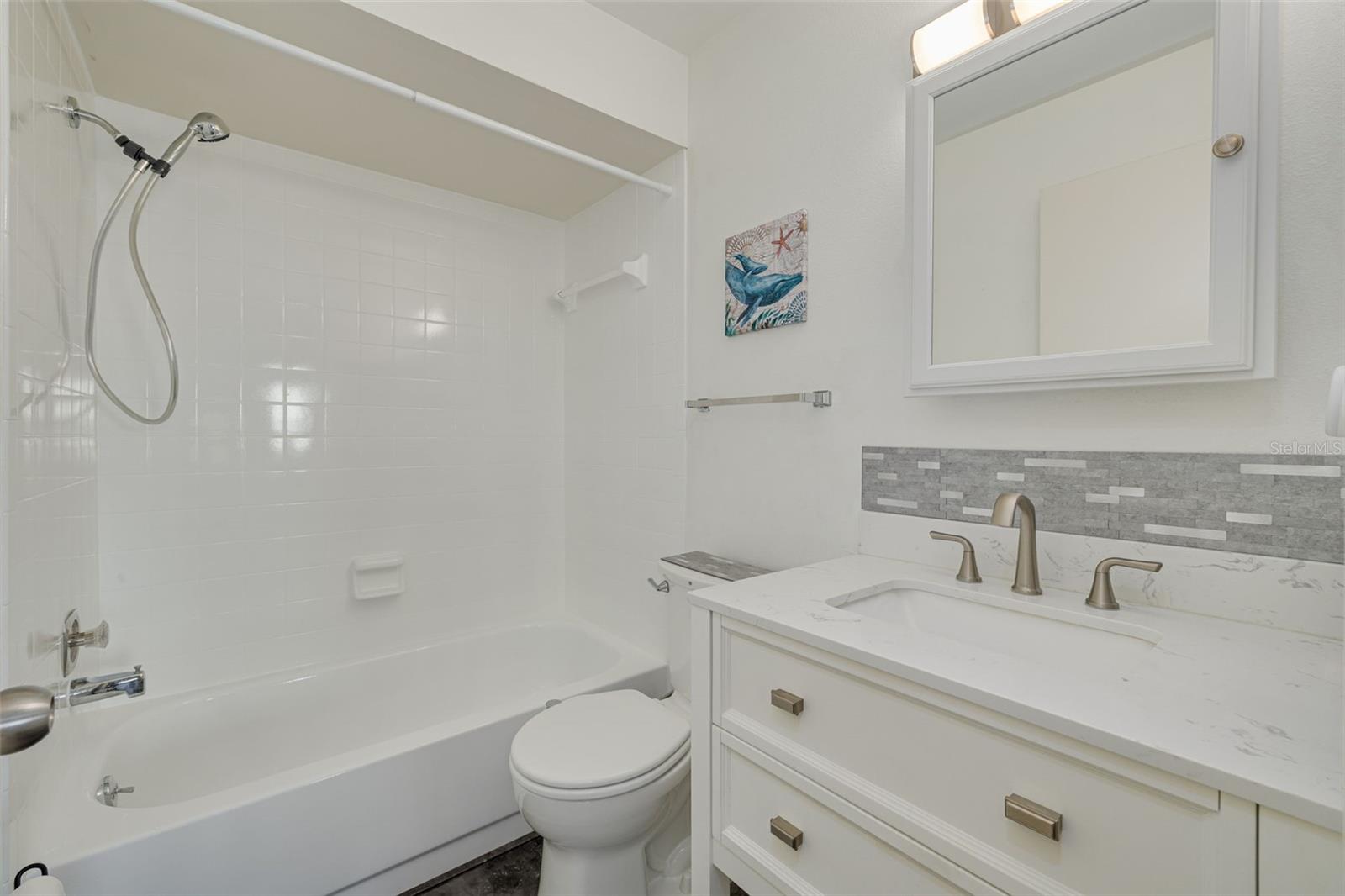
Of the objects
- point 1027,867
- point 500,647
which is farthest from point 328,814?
point 1027,867

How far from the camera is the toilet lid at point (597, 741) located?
4.14ft

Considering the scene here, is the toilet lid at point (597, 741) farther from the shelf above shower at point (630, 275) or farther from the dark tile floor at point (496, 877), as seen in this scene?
the shelf above shower at point (630, 275)

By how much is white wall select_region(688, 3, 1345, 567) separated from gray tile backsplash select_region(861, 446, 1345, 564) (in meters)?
0.03

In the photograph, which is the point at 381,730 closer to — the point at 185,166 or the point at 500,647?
the point at 500,647

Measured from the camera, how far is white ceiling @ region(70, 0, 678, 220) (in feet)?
4.50

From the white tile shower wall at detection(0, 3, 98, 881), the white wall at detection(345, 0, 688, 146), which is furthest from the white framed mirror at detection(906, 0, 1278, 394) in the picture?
the white tile shower wall at detection(0, 3, 98, 881)

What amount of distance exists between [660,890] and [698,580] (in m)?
0.79

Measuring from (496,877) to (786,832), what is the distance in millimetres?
1105

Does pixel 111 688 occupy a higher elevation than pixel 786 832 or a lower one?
higher

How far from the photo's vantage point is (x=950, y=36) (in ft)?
3.98

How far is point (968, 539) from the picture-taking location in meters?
1.19

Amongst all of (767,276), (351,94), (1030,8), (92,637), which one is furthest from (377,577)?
(1030,8)

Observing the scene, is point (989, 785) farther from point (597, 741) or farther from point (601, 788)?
point (597, 741)

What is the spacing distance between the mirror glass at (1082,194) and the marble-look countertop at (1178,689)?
0.46 metres
